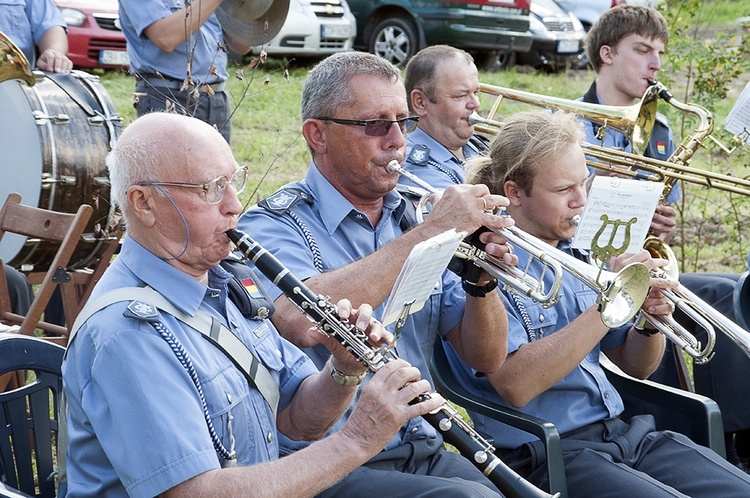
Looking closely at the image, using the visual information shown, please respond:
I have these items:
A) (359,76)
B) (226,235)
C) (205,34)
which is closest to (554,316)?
(359,76)

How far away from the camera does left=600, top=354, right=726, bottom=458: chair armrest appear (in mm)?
3334

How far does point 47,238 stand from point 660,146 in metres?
3.05

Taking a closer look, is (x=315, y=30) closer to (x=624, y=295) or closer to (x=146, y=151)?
(x=624, y=295)

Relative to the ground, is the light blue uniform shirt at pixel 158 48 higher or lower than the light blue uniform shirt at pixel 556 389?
higher

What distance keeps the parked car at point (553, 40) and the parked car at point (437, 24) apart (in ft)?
2.08

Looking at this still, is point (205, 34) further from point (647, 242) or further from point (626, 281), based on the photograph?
point (626, 281)

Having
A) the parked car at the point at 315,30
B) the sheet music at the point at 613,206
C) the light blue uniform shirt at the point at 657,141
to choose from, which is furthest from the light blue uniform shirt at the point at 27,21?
the parked car at the point at 315,30

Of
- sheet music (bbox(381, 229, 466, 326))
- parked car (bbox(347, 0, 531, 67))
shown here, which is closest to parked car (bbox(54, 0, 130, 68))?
parked car (bbox(347, 0, 531, 67))

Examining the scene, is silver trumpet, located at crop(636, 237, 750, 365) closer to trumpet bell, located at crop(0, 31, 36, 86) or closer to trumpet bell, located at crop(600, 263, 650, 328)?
trumpet bell, located at crop(600, 263, 650, 328)

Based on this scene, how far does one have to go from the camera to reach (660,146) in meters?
5.13

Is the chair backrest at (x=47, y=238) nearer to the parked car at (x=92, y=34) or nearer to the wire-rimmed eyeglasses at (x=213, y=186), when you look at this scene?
the wire-rimmed eyeglasses at (x=213, y=186)

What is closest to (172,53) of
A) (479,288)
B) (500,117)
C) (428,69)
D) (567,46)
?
(428,69)

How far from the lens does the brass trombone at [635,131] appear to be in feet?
13.9

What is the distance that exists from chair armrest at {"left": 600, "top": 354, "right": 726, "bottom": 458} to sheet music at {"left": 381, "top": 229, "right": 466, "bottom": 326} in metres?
1.33
